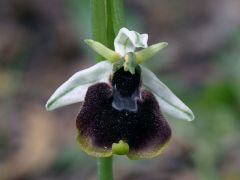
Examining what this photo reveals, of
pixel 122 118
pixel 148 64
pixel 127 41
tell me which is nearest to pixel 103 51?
pixel 127 41

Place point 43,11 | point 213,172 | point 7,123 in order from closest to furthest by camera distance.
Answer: point 213,172 < point 7,123 < point 43,11

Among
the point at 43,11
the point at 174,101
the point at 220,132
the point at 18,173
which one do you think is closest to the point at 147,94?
the point at 174,101

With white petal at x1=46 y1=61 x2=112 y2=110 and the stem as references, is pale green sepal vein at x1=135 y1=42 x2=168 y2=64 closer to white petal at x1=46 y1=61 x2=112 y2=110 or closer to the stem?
white petal at x1=46 y1=61 x2=112 y2=110

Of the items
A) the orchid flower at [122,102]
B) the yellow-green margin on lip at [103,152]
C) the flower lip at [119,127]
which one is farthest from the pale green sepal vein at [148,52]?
the yellow-green margin on lip at [103,152]

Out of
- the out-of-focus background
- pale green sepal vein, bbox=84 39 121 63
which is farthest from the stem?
the out-of-focus background

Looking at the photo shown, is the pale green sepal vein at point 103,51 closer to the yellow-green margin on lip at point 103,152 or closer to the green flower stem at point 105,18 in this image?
the green flower stem at point 105,18

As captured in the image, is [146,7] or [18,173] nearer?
[18,173]

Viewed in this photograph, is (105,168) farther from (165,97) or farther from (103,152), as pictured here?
(165,97)

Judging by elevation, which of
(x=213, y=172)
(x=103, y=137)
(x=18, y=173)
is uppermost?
(x=103, y=137)

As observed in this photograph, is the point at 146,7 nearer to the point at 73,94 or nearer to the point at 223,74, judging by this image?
the point at 223,74
